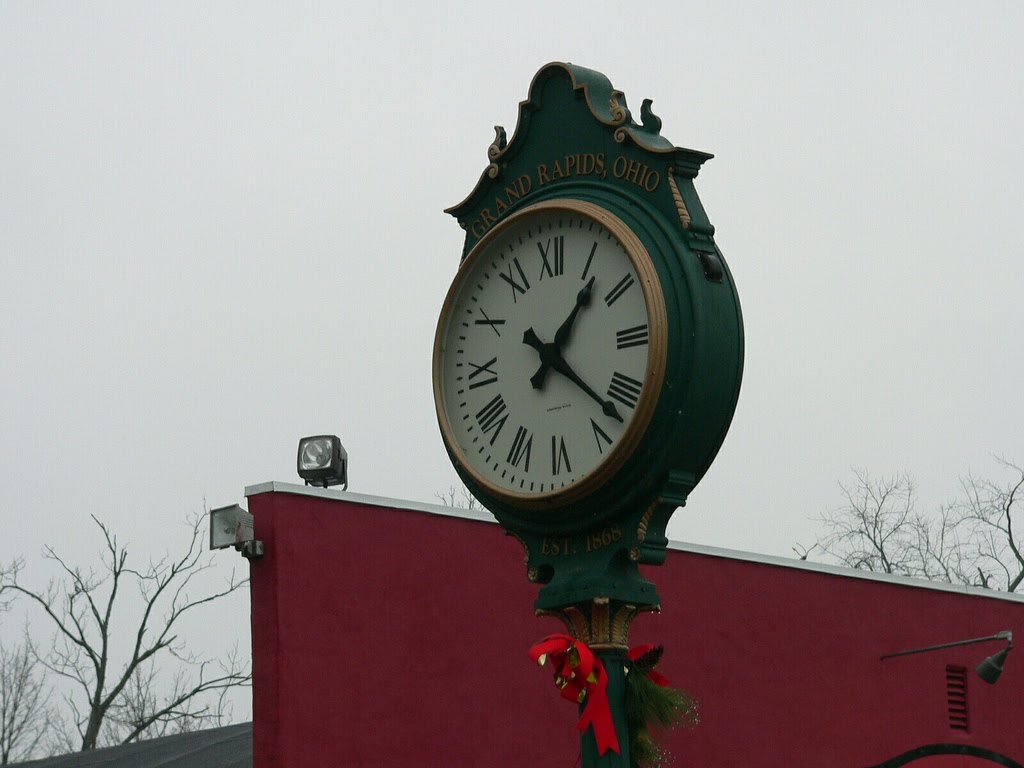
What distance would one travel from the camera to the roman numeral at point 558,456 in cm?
430

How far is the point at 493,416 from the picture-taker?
4.49 meters

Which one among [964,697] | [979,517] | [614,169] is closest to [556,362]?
[614,169]

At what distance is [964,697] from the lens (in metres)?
13.8

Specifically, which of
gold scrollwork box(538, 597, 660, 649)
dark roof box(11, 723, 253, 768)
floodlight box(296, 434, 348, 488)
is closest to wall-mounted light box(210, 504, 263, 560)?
floodlight box(296, 434, 348, 488)

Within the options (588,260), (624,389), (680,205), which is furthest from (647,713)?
(680,205)

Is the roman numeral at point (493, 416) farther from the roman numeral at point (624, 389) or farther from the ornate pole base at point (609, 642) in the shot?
the ornate pole base at point (609, 642)

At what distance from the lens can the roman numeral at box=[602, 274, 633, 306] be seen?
4.25 metres

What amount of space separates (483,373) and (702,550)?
778 cm

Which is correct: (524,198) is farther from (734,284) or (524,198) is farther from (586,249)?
(734,284)

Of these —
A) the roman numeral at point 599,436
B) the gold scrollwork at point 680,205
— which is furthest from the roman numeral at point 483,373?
the gold scrollwork at point 680,205

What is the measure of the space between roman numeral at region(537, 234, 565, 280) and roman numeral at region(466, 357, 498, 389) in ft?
0.89

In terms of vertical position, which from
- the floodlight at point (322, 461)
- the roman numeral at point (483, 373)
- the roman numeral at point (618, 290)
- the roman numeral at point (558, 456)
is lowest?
Answer: the roman numeral at point (558, 456)

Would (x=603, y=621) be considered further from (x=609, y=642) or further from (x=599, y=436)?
(x=599, y=436)

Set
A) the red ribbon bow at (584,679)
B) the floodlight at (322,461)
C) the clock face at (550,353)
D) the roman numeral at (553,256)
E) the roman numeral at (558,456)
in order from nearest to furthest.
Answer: the red ribbon bow at (584,679), the clock face at (550,353), the roman numeral at (558,456), the roman numeral at (553,256), the floodlight at (322,461)
